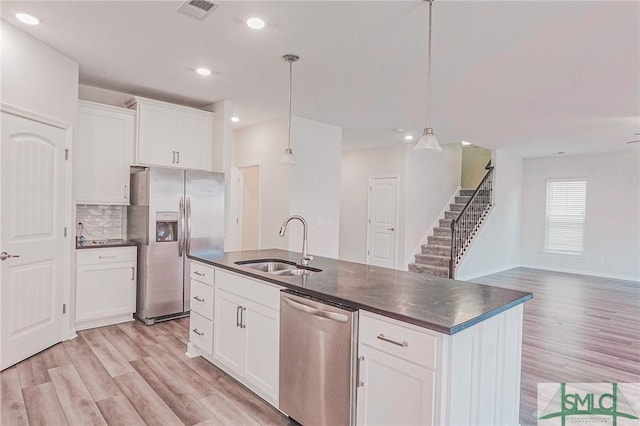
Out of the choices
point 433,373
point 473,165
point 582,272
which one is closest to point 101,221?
point 433,373

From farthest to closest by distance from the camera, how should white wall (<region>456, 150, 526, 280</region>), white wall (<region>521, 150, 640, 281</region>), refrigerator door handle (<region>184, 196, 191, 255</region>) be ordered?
white wall (<region>521, 150, 640, 281</region>) < white wall (<region>456, 150, 526, 280</region>) < refrigerator door handle (<region>184, 196, 191, 255</region>)

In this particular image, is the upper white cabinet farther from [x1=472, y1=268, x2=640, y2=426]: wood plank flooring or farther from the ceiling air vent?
[x1=472, y1=268, x2=640, y2=426]: wood plank flooring

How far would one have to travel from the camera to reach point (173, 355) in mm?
3262

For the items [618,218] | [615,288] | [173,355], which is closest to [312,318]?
[173,355]

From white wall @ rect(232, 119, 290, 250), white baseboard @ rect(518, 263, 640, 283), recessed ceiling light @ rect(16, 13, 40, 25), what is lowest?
white baseboard @ rect(518, 263, 640, 283)

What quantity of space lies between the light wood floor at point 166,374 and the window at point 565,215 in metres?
3.78

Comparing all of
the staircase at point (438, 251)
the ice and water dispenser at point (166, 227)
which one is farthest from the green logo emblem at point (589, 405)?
the staircase at point (438, 251)

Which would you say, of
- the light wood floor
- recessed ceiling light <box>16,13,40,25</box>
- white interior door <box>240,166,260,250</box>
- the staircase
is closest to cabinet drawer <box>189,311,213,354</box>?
the light wood floor

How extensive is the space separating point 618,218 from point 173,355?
28.2ft

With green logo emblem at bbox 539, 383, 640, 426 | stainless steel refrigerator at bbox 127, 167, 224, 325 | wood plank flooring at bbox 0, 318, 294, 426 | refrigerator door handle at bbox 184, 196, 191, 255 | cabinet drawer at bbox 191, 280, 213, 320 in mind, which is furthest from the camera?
refrigerator door handle at bbox 184, 196, 191, 255

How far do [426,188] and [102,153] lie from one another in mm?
6068

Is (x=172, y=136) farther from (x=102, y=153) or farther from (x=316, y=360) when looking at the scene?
(x=316, y=360)

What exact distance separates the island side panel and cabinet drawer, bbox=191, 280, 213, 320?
201cm

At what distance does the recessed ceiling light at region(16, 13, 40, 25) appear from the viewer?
2676 millimetres
